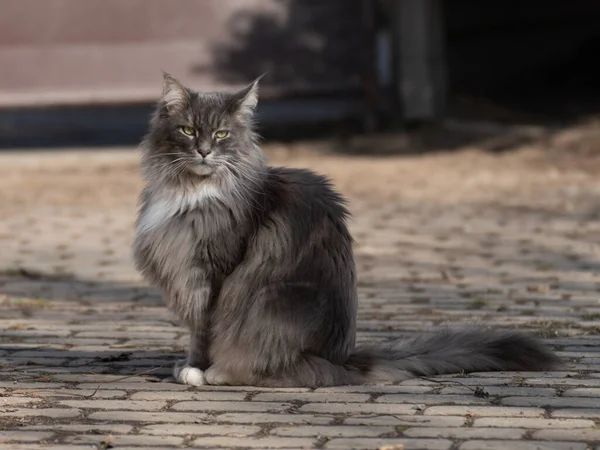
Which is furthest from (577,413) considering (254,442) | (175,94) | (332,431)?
(175,94)

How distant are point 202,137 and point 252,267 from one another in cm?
63

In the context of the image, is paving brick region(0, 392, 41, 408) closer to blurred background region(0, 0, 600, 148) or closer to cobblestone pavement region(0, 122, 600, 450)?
cobblestone pavement region(0, 122, 600, 450)

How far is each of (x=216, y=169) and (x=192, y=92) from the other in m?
0.41

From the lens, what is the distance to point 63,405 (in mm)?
4367

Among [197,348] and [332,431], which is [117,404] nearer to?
[197,348]

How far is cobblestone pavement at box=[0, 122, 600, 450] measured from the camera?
13.1 feet

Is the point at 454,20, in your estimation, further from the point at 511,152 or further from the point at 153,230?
the point at 153,230

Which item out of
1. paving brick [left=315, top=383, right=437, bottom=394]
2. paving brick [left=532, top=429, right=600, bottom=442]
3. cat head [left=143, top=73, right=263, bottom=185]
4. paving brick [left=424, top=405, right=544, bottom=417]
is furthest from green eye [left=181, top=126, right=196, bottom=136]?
paving brick [left=532, top=429, right=600, bottom=442]

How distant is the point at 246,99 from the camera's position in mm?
4871

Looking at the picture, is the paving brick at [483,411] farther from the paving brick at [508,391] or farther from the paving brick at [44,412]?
the paving brick at [44,412]

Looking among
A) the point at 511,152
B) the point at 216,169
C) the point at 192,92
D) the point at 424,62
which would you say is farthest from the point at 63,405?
the point at 424,62

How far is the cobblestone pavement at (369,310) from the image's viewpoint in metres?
4.01

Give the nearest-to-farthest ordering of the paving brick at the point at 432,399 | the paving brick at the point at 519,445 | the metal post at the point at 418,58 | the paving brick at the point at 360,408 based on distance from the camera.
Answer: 1. the paving brick at the point at 519,445
2. the paving brick at the point at 360,408
3. the paving brick at the point at 432,399
4. the metal post at the point at 418,58

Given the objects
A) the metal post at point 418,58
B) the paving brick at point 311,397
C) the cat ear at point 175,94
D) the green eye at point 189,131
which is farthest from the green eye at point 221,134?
the metal post at point 418,58
